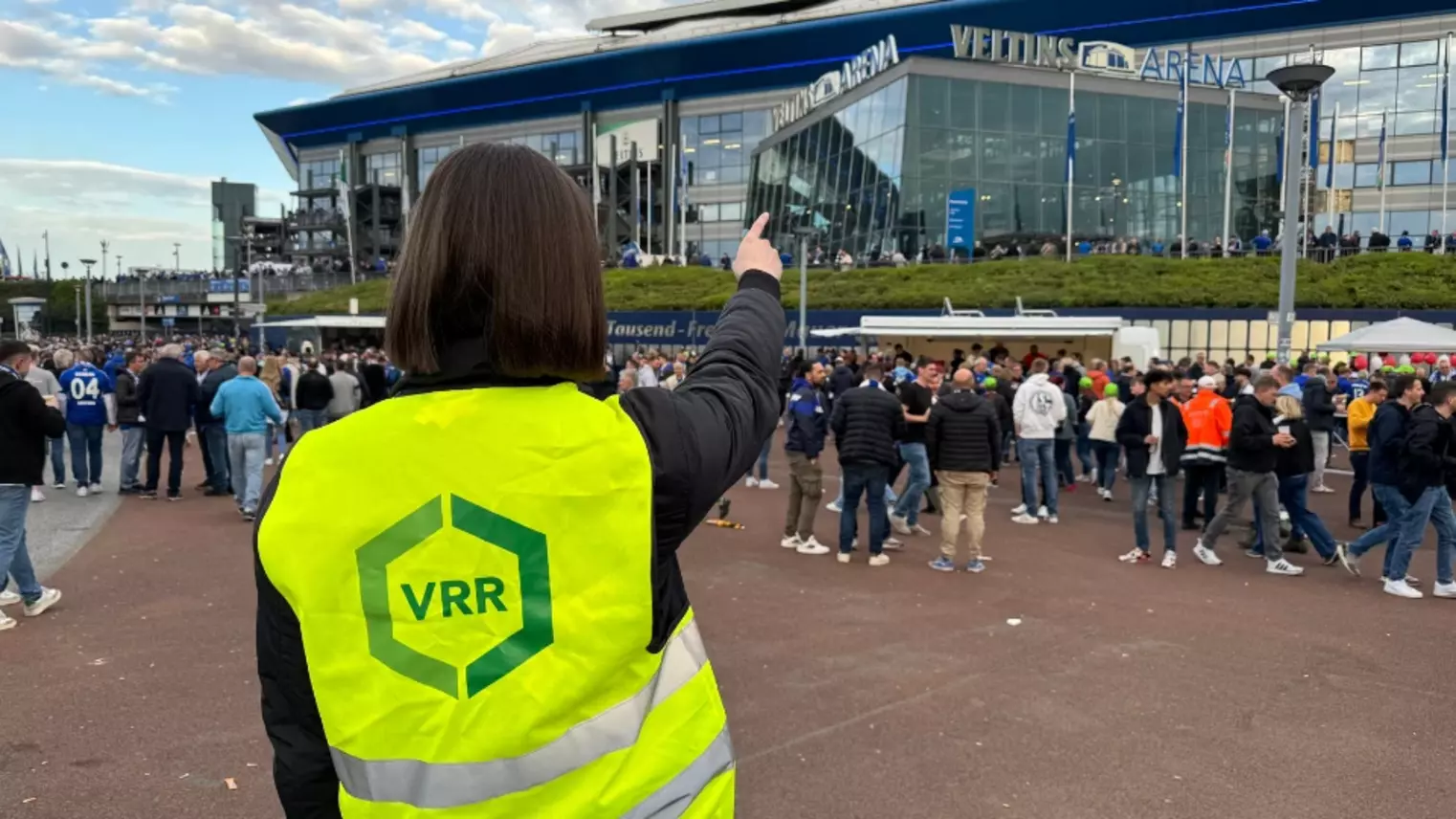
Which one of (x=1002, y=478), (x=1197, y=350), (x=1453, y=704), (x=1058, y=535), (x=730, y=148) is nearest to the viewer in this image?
(x=1453, y=704)

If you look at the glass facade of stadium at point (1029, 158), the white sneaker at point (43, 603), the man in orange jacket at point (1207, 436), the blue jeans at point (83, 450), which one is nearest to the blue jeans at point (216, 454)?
the blue jeans at point (83, 450)

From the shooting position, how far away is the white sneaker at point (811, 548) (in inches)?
393

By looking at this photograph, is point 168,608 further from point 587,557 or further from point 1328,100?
point 1328,100

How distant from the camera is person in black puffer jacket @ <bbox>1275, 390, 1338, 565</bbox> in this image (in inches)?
381

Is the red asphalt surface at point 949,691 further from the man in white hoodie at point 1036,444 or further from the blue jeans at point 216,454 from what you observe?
the blue jeans at point 216,454

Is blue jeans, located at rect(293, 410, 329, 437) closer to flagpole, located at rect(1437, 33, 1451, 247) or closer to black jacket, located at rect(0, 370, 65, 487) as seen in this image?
black jacket, located at rect(0, 370, 65, 487)

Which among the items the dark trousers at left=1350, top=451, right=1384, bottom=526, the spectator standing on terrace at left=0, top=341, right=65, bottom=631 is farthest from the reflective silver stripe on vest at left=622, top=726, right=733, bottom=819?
the dark trousers at left=1350, top=451, right=1384, bottom=526

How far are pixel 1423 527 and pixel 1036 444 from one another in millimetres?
4275

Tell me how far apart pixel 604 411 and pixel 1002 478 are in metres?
A: 14.8

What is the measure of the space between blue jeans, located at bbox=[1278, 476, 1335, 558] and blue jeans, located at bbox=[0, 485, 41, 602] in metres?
11.1

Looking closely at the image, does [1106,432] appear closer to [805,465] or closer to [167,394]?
[805,465]

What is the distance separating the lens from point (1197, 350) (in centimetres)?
3066

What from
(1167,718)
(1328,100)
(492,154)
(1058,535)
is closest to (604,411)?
(492,154)

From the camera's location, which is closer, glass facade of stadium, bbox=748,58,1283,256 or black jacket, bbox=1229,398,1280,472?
black jacket, bbox=1229,398,1280,472
